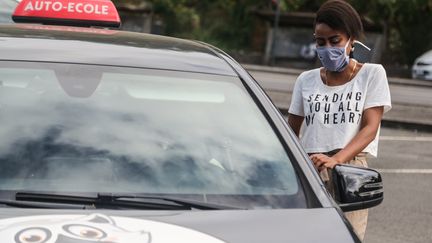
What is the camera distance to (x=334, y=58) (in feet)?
15.6

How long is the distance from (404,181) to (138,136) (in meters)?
7.39

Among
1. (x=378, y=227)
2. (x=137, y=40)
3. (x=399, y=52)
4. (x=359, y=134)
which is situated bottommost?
(x=378, y=227)

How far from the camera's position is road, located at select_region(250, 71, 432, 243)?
8.07m

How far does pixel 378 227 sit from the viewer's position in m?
8.16

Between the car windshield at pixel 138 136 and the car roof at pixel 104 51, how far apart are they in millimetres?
42

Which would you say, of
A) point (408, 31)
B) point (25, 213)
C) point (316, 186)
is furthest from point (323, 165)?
point (408, 31)

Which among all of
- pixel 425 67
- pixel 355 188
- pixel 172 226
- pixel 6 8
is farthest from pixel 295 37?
pixel 172 226

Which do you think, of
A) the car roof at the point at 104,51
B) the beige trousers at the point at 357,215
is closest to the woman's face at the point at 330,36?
the beige trousers at the point at 357,215

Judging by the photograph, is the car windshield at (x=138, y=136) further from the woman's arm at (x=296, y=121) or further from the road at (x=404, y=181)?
the road at (x=404, y=181)

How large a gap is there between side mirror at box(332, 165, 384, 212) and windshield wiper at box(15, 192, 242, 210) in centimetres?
59

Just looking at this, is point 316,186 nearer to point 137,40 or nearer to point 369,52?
point 137,40

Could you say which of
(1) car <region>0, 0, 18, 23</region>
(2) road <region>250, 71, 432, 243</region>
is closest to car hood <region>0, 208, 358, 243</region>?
(2) road <region>250, 71, 432, 243</region>

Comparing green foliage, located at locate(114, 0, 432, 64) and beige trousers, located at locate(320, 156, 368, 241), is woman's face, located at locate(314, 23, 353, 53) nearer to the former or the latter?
beige trousers, located at locate(320, 156, 368, 241)

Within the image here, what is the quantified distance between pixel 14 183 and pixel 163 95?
0.71 m
